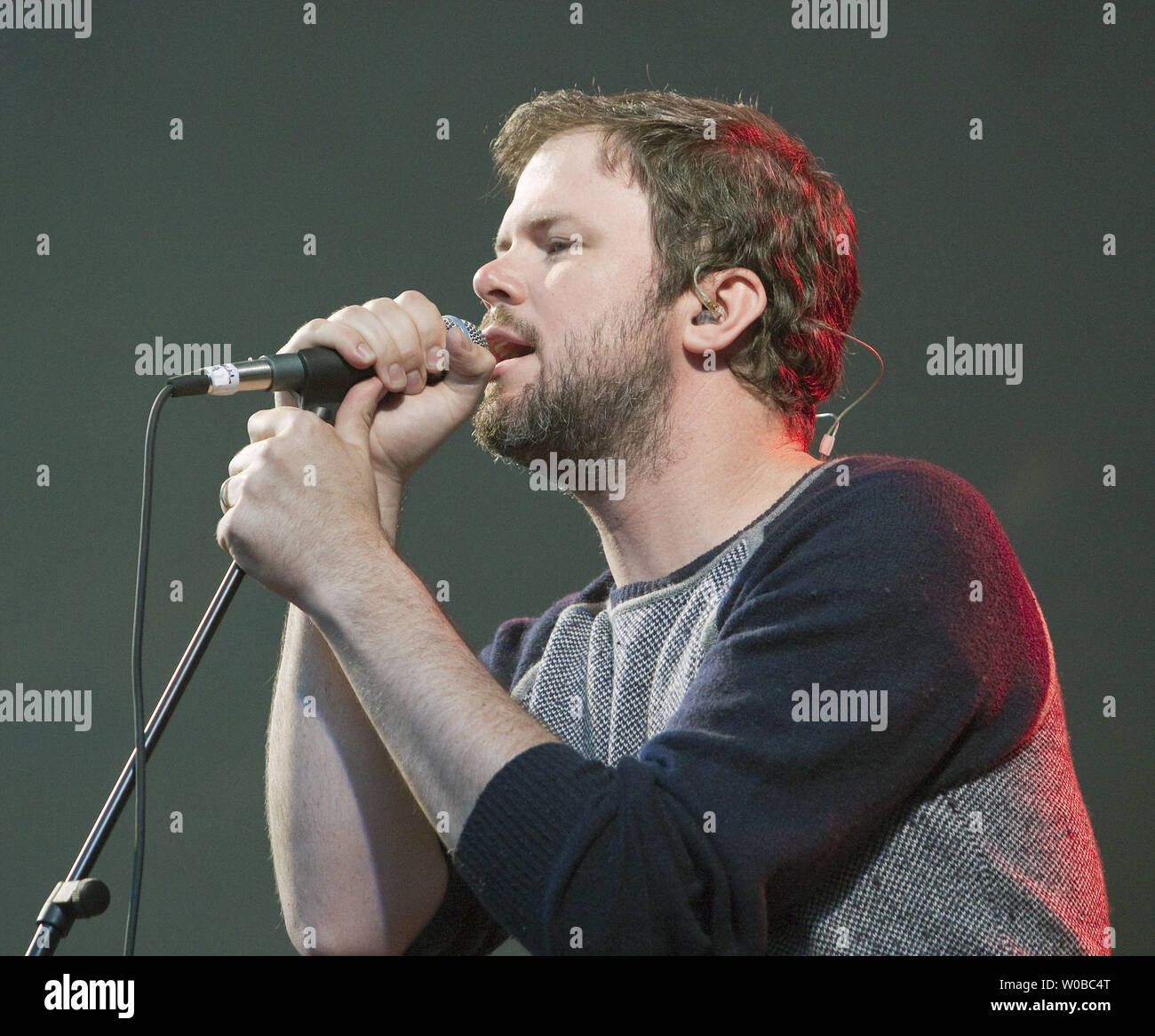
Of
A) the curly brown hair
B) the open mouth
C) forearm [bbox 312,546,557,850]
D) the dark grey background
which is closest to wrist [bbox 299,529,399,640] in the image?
forearm [bbox 312,546,557,850]

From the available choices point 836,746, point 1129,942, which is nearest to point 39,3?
point 836,746

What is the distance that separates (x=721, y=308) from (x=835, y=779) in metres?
0.78

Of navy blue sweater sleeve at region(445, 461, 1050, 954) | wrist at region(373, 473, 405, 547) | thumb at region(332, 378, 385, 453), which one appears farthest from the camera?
wrist at region(373, 473, 405, 547)

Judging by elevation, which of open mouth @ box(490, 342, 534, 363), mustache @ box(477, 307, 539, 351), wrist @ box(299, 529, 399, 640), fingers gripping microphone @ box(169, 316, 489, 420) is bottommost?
wrist @ box(299, 529, 399, 640)

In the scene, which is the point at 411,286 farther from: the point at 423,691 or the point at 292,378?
the point at 423,691

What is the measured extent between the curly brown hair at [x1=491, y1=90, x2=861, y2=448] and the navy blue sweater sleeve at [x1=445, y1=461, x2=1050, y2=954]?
48 centimetres

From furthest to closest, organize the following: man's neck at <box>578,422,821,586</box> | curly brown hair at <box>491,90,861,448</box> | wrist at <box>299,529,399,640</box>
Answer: curly brown hair at <box>491,90,861,448</box> → man's neck at <box>578,422,821,586</box> → wrist at <box>299,529,399,640</box>

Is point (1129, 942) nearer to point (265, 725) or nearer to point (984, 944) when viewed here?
point (984, 944)

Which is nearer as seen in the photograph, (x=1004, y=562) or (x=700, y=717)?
(x=700, y=717)

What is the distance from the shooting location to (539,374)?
1599 mm

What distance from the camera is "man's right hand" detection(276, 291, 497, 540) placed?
1.35 metres

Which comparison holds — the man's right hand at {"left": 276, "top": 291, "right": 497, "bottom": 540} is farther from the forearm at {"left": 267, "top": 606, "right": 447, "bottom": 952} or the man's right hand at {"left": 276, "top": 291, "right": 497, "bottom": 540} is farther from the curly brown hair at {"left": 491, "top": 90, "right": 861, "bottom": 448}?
the curly brown hair at {"left": 491, "top": 90, "right": 861, "bottom": 448}

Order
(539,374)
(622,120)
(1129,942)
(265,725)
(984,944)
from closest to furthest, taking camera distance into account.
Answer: (984,944) → (539,374) → (622,120) → (1129,942) → (265,725)

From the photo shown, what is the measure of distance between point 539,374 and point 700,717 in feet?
1.96
